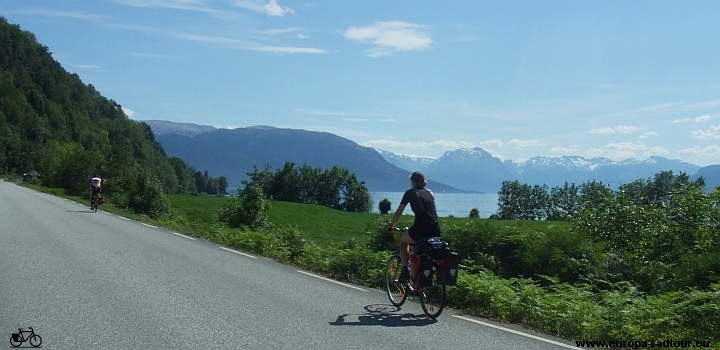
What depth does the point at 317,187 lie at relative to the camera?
12788 centimetres

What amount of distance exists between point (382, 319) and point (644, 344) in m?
3.25

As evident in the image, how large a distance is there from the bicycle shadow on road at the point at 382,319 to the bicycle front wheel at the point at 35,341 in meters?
3.32

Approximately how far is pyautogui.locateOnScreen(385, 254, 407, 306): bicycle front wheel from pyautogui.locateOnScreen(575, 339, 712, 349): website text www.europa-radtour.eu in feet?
9.14

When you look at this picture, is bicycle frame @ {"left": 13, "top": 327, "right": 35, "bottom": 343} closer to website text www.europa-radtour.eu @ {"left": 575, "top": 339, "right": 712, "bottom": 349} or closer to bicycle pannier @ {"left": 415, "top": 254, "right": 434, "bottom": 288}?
bicycle pannier @ {"left": 415, "top": 254, "right": 434, "bottom": 288}

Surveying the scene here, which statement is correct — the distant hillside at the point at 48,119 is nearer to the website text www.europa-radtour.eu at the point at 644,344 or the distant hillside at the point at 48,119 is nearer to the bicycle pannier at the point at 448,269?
the bicycle pannier at the point at 448,269

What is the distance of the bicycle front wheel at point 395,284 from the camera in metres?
9.45

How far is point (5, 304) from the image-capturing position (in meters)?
8.11

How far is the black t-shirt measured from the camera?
8.86m

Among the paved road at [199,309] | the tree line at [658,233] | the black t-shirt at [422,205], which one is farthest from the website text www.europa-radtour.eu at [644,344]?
the tree line at [658,233]

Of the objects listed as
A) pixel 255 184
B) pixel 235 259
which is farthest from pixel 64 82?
pixel 235 259

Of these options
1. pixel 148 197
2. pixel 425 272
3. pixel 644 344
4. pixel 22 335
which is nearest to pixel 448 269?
pixel 425 272

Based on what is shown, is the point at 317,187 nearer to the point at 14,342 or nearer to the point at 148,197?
the point at 148,197

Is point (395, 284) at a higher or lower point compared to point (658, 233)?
lower

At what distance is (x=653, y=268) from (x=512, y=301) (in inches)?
264
